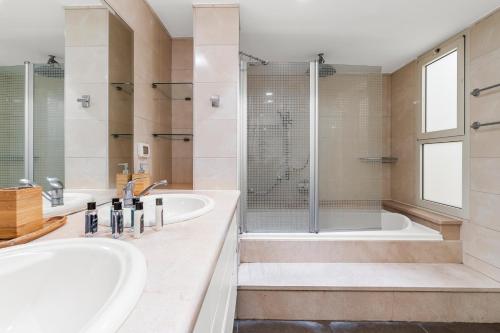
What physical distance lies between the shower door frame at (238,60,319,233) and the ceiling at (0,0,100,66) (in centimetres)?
130

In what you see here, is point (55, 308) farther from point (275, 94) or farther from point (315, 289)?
point (275, 94)

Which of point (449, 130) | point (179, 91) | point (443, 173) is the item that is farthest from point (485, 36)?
point (179, 91)

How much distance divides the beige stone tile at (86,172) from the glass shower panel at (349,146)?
1700 mm

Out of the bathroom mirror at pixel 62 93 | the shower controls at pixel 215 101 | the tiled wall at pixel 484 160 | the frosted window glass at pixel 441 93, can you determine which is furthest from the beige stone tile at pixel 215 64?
the frosted window glass at pixel 441 93

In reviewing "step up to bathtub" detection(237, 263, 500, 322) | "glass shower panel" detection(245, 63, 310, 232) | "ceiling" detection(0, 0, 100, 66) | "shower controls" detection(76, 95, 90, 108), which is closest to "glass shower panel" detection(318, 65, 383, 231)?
"glass shower panel" detection(245, 63, 310, 232)

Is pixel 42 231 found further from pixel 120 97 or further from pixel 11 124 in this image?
pixel 120 97

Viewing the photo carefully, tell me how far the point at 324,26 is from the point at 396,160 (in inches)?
78.0

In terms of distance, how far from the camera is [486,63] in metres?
1.95

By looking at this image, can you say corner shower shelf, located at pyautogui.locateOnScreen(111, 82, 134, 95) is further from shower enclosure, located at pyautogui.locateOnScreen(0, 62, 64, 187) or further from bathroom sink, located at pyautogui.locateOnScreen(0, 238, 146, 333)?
bathroom sink, located at pyautogui.locateOnScreen(0, 238, 146, 333)

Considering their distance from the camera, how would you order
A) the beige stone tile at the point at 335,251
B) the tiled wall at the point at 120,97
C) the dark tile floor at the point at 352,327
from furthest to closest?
the beige stone tile at the point at 335,251, the dark tile floor at the point at 352,327, the tiled wall at the point at 120,97

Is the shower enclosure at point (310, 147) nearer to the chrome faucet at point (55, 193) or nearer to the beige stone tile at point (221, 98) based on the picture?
the beige stone tile at point (221, 98)

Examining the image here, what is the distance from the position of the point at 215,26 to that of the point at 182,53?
606mm

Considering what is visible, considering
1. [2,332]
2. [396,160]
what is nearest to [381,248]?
[396,160]

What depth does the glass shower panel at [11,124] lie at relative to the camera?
699 mm
